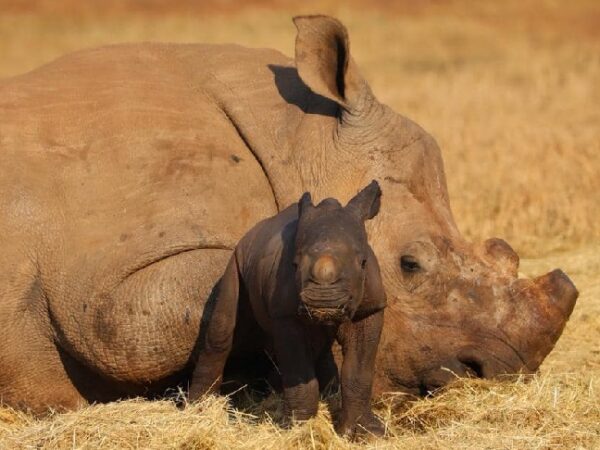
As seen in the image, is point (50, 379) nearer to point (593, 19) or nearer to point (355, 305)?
point (355, 305)

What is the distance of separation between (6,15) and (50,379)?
60.0 feet

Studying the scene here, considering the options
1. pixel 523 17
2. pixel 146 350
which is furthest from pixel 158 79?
pixel 523 17

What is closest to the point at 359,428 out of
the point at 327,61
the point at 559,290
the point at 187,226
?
the point at 187,226

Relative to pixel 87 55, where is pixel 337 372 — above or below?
below

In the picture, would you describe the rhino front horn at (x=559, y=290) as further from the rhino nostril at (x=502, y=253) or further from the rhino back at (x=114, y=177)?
the rhino back at (x=114, y=177)

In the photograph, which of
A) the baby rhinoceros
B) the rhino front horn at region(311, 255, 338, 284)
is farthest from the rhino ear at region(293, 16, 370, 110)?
the rhino front horn at region(311, 255, 338, 284)

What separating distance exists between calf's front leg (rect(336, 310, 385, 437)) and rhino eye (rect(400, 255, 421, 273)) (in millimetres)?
821

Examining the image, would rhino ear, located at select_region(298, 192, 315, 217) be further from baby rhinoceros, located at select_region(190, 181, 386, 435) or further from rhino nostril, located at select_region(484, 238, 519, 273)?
rhino nostril, located at select_region(484, 238, 519, 273)

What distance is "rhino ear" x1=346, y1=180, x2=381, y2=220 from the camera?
6098 mm

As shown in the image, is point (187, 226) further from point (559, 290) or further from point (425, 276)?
point (559, 290)

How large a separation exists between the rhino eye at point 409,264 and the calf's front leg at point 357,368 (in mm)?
821

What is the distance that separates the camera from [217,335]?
21.1ft

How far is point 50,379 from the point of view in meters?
6.92

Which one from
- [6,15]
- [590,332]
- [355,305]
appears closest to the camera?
[355,305]
